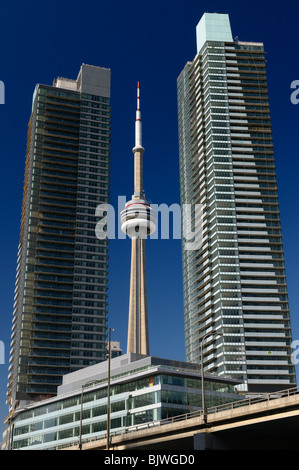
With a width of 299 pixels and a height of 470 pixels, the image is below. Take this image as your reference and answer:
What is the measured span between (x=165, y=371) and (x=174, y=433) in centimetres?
4747

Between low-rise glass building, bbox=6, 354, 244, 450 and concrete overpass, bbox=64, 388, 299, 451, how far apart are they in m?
29.6

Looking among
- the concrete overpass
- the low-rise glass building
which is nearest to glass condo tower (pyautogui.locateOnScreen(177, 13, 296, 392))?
the low-rise glass building

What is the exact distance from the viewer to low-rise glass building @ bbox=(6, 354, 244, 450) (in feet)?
342

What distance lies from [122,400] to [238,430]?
62386 mm

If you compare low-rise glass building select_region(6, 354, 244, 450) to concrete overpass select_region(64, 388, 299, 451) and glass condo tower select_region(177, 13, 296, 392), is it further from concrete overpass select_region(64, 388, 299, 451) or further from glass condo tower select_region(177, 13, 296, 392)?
glass condo tower select_region(177, 13, 296, 392)

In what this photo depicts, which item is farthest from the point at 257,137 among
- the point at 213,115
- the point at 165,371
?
the point at 165,371

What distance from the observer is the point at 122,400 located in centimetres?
11125

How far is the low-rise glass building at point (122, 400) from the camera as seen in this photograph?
342ft

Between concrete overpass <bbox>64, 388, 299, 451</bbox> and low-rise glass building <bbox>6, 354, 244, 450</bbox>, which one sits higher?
low-rise glass building <bbox>6, 354, 244, 450</bbox>

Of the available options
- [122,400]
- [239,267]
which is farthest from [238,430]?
[239,267]

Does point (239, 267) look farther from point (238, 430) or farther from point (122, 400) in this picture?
point (238, 430)

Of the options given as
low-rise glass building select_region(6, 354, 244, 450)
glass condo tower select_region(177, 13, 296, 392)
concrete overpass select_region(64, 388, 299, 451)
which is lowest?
concrete overpass select_region(64, 388, 299, 451)
